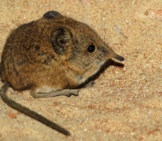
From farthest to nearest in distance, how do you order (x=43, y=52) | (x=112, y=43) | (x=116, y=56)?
1. (x=112, y=43)
2. (x=116, y=56)
3. (x=43, y=52)

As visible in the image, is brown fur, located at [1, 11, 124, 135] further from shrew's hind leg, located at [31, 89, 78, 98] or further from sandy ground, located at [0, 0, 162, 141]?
sandy ground, located at [0, 0, 162, 141]

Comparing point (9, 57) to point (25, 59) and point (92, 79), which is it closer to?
point (25, 59)

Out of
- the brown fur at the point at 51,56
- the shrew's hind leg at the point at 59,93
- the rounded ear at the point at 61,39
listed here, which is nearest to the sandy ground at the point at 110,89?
the shrew's hind leg at the point at 59,93

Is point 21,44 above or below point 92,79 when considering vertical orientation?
above

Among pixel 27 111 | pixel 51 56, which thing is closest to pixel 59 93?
pixel 51 56

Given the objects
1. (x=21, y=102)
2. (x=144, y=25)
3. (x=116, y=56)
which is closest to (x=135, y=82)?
(x=116, y=56)

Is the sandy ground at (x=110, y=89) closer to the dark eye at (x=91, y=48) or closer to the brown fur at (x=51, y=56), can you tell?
the brown fur at (x=51, y=56)

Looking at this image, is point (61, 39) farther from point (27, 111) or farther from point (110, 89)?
point (110, 89)

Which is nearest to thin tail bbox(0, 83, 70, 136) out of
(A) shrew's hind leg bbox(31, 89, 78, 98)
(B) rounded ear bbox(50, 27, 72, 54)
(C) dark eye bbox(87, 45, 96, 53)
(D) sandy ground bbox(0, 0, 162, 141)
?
(D) sandy ground bbox(0, 0, 162, 141)
